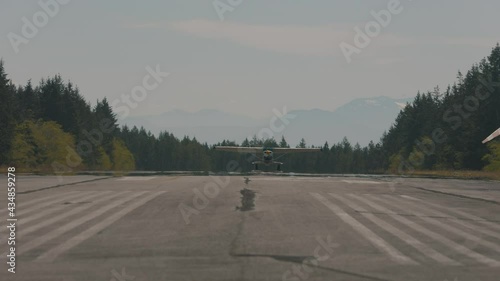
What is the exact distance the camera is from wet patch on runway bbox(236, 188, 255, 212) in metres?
21.7

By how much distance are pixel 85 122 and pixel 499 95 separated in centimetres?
8809

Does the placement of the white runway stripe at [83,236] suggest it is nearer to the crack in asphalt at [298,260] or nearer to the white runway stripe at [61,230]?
the white runway stripe at [61,230]

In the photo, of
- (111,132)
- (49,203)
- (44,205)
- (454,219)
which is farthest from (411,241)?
(111,132)

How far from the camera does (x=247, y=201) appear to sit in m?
24.6

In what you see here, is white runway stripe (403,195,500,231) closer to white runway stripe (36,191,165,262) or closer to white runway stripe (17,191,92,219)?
white runway stripe (36,191,165,262)

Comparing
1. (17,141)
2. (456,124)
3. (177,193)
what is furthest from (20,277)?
(456,124)

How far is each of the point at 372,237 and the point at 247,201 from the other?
33.3 ft

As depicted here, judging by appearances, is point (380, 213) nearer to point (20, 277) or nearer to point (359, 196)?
point (359, 196)

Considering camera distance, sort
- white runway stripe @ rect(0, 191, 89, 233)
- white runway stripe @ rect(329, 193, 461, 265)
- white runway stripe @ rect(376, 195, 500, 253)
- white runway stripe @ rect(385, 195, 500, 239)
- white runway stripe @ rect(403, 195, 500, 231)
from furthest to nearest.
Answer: white runway stripe @ rect(0, 191, 89, 233) → white runway stripe @ rect(403, 195, 500, 231) → white runway stripe @ rect(385, 195, 500, 239) → white runway stripe @ rect(376, 195, 500, 253) → white runway stripe @ rect(329, 193, 461, 265)

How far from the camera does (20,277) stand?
10.1 metres

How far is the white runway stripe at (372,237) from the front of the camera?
11984 millimetres

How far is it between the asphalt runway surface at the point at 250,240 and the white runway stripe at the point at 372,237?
29mm

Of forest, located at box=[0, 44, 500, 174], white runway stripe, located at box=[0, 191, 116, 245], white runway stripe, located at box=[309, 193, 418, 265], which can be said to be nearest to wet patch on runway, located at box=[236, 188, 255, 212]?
white runway stripe, located at box=[309, 193, 418, 265]

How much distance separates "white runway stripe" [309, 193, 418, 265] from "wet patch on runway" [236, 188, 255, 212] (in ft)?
8.64
